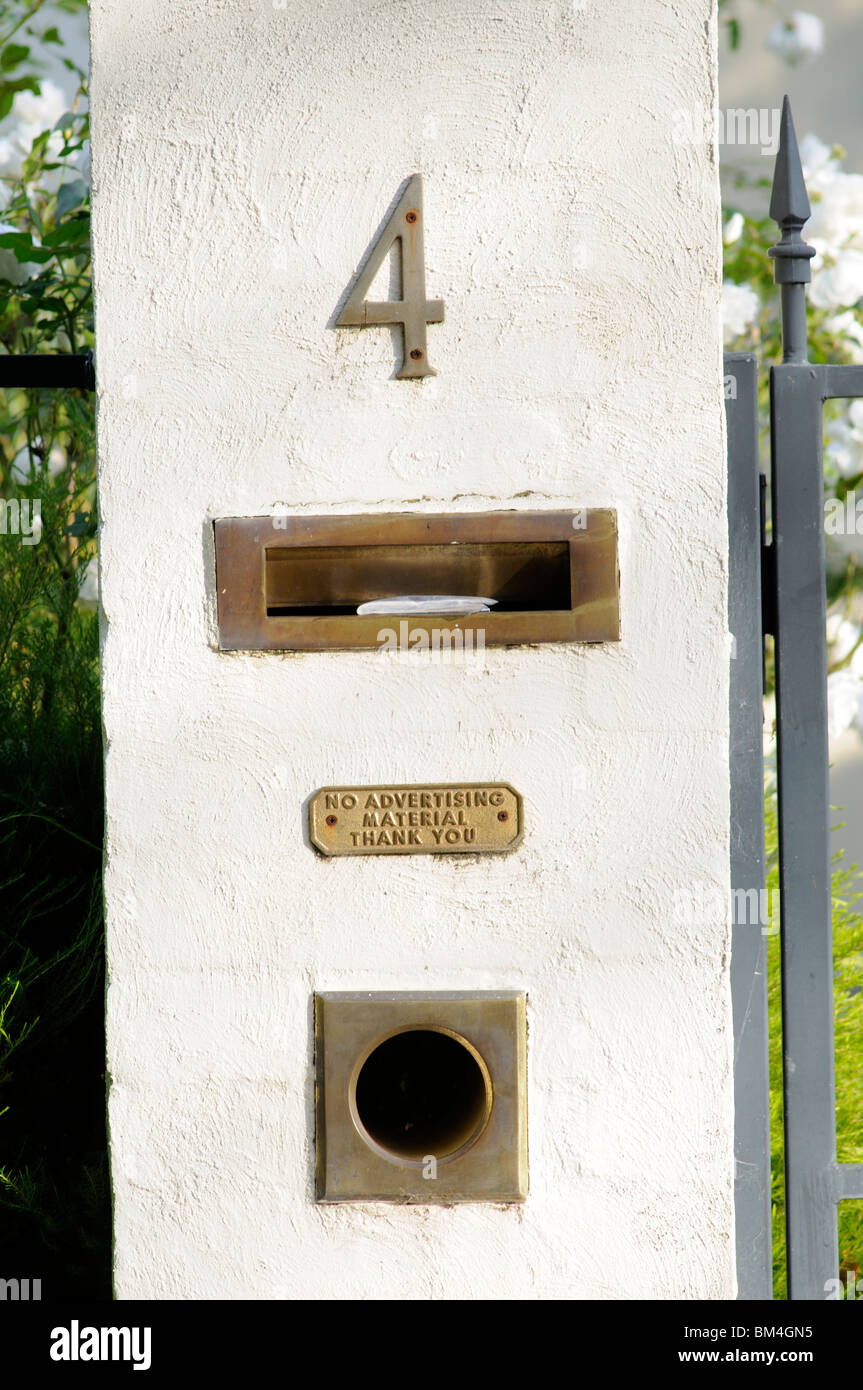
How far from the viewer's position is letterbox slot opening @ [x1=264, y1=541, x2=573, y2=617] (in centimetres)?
165

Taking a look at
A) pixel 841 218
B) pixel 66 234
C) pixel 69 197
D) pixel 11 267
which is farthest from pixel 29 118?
pixel 841 218

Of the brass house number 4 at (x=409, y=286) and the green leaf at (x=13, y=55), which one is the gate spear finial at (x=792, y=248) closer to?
the brass house number 4 at (x=409, y=286)

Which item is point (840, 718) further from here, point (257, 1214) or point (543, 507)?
point (257, 1214)

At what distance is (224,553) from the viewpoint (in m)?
1.65

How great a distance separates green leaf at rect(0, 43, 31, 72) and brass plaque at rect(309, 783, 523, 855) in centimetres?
300

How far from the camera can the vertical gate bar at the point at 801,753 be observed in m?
1.86

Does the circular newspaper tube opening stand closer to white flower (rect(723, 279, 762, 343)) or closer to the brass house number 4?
the brass house number 4

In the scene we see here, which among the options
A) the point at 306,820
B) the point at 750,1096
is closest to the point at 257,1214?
the point at 306,820

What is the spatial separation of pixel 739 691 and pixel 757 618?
122 millimetres

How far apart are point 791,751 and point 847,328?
67.2 inches

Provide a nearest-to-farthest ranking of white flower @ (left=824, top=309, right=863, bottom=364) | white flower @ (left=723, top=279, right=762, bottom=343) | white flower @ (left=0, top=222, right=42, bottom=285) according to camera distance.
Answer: white flower @ (left=0, top=222, right=42, bottom=285)
white flower @ (left=824, top=309, right=863, bottom=364)
white flower @ (left=723, top=279, right=762, bottom=343)

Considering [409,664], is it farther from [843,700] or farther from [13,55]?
[13,55]

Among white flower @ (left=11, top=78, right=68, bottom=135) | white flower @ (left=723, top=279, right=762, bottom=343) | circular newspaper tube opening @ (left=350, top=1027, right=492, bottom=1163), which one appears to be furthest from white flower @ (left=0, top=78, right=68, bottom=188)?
circular newspaper tube opening @ (left=350, top=1027, right=492, bottom=1163)

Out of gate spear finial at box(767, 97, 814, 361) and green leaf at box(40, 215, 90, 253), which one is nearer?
gate spear finial at box(767, 97, 814, 361)
